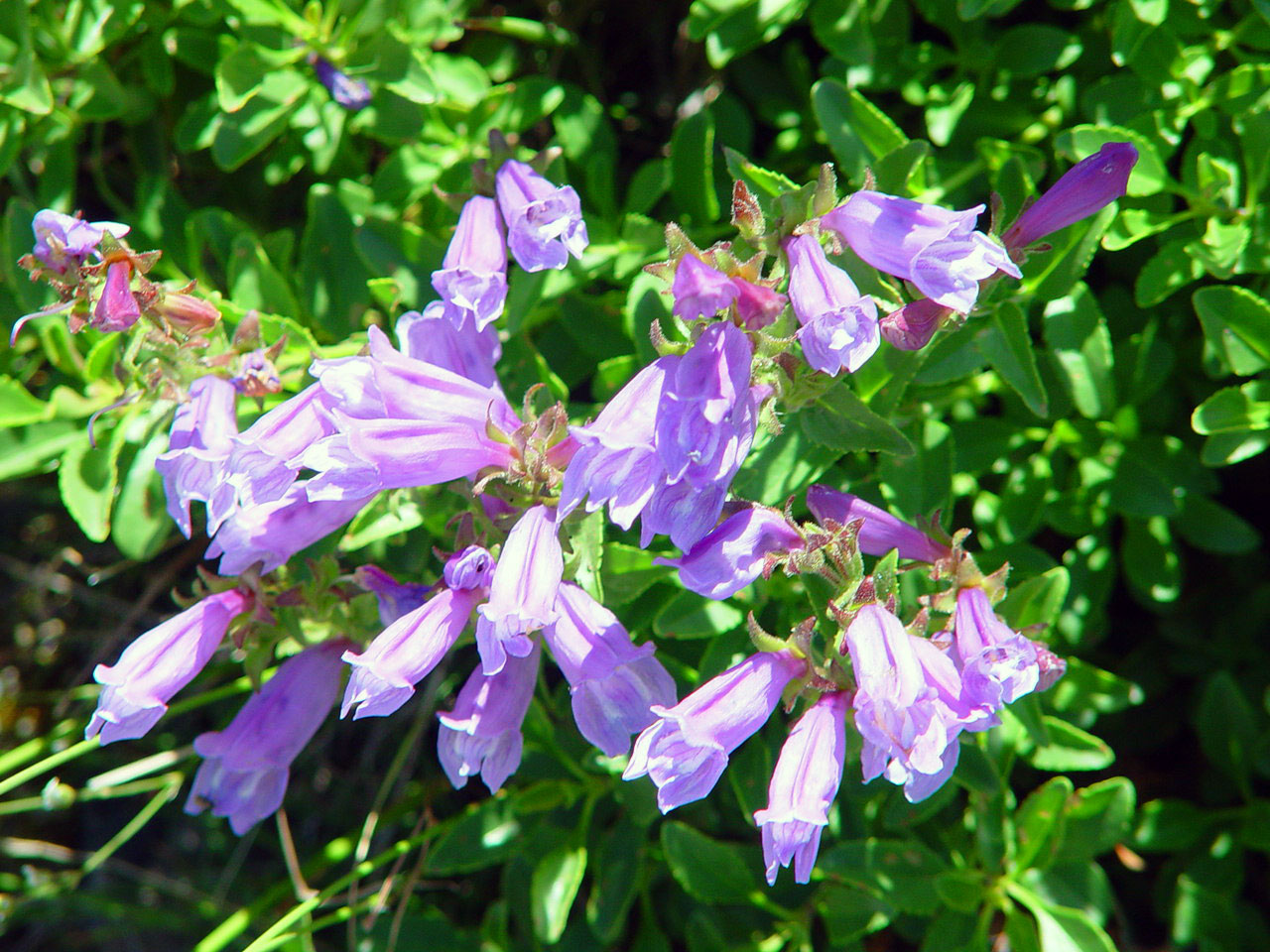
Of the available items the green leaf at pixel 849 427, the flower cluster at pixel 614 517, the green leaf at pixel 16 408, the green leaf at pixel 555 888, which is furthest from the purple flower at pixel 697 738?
the green leaf at pixel 16 408

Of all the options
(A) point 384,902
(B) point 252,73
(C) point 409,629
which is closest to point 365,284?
(B) point 252,73

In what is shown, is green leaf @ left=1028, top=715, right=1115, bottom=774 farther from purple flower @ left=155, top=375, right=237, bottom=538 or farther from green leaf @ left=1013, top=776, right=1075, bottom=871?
purple flower @ left=155, top=375, right=237, bottom=538

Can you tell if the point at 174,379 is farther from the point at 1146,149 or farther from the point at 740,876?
the point at 1146,149

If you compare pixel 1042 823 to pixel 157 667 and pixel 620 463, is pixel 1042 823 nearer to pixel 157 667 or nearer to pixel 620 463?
pixel 620 463

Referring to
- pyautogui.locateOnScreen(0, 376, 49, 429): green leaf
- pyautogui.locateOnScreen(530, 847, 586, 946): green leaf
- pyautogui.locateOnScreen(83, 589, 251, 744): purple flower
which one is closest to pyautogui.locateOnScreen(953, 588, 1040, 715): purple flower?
pyautogui.locateOnScreen(530, 847, 586, 946): green leaf

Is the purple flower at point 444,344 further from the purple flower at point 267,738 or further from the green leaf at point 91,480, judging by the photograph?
the green leaf at point 91,480
